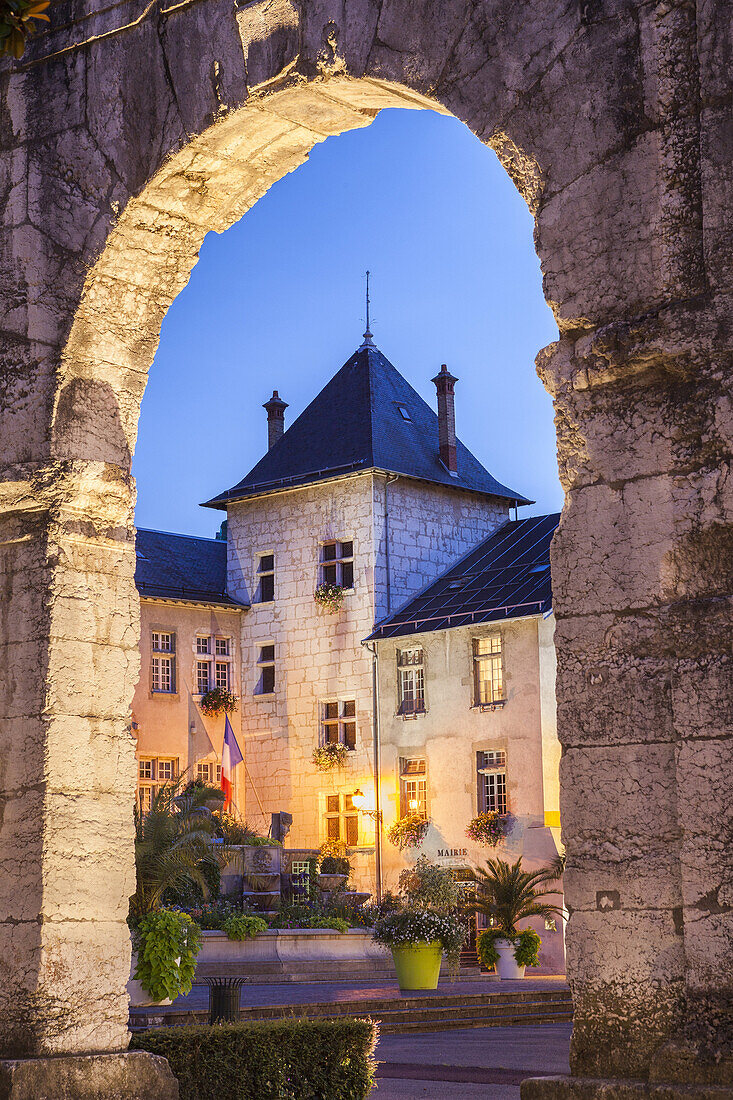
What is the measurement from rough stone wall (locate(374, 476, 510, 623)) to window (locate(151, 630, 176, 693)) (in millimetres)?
4119

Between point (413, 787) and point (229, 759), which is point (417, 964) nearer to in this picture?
point (413, 787)

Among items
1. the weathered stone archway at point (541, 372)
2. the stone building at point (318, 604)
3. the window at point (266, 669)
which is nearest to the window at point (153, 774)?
the stone building at point (318, 604)

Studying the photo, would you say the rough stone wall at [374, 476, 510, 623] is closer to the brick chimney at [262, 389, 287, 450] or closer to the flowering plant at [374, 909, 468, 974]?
the brick chimney at [262, 389, 287, 450]

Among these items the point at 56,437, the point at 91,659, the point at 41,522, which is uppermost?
the point at 56,437

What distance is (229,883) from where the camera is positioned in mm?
18359

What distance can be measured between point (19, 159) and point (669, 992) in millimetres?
4131

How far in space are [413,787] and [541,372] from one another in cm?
1936

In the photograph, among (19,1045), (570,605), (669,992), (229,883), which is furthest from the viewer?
(229,883)

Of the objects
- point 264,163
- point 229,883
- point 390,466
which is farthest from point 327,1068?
point 390,466

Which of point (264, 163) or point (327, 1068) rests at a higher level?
point (264, 163)

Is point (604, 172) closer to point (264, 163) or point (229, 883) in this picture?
point (264, 163)

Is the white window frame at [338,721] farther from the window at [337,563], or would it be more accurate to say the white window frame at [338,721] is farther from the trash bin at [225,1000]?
the trash bin at [225,1000]

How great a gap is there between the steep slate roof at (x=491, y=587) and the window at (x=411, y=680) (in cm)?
43

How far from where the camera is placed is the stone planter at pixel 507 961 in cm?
1700
